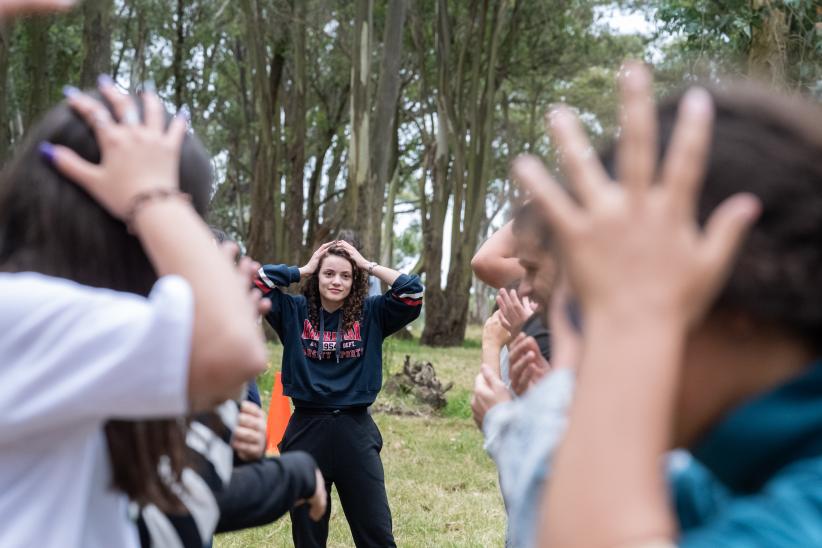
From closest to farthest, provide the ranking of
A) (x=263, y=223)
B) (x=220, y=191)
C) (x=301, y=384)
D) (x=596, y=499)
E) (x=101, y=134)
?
(x=596, y=499) → (x=101, y=134) → (x=301, y=384) → (x=263, y=223) → (x=220, y=191)

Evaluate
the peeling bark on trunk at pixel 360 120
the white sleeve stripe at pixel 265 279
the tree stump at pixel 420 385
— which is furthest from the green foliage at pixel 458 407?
the white sleeve stripe at pixel 265 279

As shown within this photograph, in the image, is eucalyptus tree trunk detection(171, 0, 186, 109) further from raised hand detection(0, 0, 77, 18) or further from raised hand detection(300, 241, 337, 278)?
raised hand detection(0, 0, 77, 18)

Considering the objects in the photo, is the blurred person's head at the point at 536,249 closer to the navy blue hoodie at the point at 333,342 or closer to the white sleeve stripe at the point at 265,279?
the navy blue hoodie at the point at 333,342

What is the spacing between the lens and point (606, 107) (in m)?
26.2

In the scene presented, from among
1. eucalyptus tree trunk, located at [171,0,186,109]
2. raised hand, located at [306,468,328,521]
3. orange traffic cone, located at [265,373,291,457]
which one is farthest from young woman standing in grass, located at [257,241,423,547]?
eucalyptus tree trunk, located at [171,0,186,109]

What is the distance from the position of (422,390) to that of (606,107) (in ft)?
54.1

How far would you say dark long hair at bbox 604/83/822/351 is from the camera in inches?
38.6

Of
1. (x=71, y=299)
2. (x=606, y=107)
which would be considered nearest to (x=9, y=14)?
(x=71, y=299)

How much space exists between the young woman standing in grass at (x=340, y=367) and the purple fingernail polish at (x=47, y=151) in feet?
12.9

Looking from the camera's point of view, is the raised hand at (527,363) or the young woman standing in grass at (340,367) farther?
the young woman standing in grass at (340,367)

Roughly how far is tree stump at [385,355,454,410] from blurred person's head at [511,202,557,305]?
8887 mm

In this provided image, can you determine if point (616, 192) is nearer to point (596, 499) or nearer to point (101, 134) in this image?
point (596, 499)

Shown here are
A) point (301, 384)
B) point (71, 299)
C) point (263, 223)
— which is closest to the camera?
point (71, 299)

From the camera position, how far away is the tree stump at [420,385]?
11422mm
